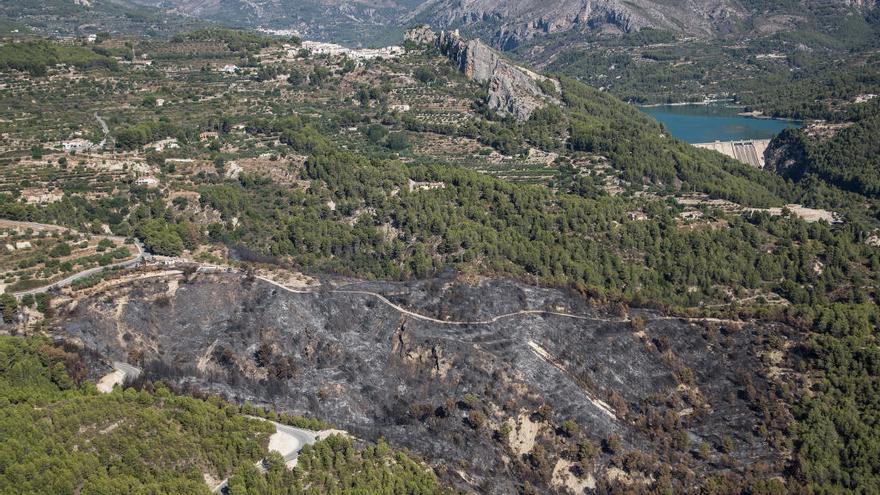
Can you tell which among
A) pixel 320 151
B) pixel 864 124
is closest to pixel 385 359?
pixel 320 151

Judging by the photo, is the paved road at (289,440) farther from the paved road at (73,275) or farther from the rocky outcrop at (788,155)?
the rocky outcrop at (788,155)

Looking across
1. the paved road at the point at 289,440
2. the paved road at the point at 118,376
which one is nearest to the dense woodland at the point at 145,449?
the paved road at the point at 289,440

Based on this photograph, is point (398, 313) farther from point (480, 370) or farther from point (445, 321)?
point (480, 370)

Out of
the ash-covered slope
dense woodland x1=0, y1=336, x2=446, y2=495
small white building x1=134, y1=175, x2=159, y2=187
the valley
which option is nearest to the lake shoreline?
the valley

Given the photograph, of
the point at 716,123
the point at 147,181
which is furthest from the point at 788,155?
the point at 147,181

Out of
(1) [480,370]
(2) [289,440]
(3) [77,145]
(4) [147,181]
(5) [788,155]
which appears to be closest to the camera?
(2) [289,440]

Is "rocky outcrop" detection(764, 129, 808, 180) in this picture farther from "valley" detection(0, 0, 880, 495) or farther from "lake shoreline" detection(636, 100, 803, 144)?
"valley" detection(0, 0, 880, 495)
